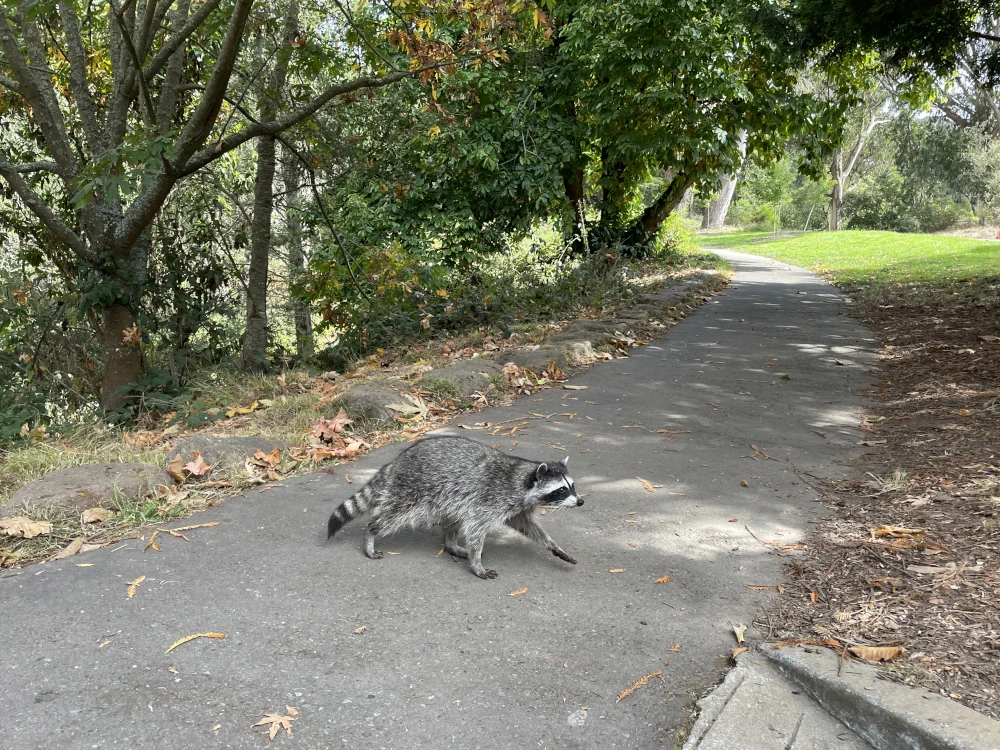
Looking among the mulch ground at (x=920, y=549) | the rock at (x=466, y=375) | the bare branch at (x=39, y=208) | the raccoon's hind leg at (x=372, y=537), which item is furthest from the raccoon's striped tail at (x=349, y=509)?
the bare branch at (x=39, y=208)

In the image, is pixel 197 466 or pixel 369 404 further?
pixel 369 404

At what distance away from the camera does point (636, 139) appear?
14.6m

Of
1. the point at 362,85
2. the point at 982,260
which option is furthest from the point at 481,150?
the point at 982,260

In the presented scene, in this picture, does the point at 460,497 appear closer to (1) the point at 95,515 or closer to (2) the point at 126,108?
(1) the point at 95,515

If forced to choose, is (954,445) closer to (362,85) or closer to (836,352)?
(836,352)

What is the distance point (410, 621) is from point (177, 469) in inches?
104

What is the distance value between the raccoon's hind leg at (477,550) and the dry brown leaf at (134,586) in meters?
1.86

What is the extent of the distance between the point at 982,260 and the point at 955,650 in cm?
2192

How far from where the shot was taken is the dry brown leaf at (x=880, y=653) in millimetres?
3250

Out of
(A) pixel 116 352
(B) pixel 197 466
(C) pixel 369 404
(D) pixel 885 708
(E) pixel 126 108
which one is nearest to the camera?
(D) pixel 885 708

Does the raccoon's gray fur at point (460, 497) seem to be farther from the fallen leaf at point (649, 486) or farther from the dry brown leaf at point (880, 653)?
the dry brown leaf at point (880, 653)

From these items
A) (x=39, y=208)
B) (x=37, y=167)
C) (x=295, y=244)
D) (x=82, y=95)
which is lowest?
(x=295, y=244)

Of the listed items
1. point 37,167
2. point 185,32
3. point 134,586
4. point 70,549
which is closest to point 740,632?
point 134,586

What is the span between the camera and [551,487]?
436cm
